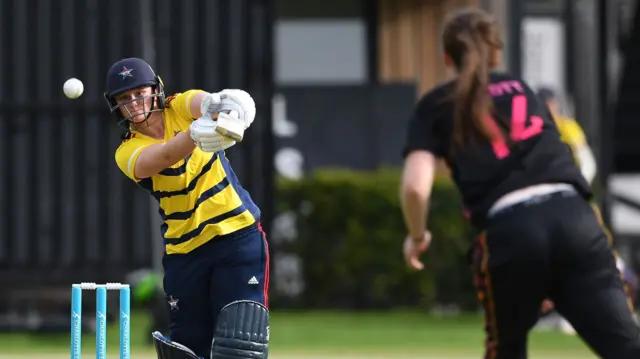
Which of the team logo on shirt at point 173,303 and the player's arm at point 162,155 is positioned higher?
the player's arm at point 162,155

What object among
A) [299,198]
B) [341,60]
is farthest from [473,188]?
[341,60]

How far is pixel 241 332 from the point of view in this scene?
6.06m

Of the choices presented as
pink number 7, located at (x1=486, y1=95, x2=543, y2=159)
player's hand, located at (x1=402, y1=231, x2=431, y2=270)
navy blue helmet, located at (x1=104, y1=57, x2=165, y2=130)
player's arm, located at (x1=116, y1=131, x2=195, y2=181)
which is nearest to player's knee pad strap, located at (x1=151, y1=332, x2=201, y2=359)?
player's arm, located at (x1=116, y1=131, x2=195, y2=181)

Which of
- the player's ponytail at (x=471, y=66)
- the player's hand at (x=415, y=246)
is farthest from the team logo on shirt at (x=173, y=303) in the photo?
the player's ponytail at (x=471, y=66)

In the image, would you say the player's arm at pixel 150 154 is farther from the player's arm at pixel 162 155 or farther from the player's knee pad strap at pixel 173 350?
the player's knee pad strap at pixel 173 350

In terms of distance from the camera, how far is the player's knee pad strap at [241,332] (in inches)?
237

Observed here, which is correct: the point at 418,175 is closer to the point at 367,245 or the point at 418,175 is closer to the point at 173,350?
the point at 173,350

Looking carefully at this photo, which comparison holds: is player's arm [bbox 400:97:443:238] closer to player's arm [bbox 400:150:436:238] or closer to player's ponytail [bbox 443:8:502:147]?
player's arm [bbox 400:150:436:238]

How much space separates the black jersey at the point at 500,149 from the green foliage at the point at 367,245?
30.4ft

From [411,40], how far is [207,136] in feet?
41.0

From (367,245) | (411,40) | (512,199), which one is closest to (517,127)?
(512,199)

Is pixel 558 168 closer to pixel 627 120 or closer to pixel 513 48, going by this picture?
pixel 513 48

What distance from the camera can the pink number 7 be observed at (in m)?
5.41

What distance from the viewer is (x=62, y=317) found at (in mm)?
12719
